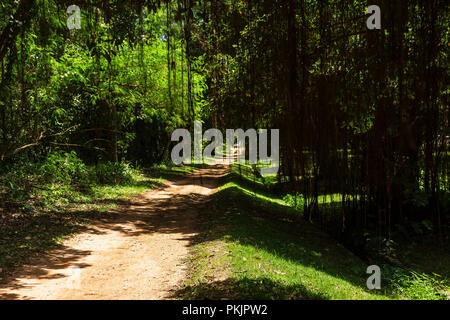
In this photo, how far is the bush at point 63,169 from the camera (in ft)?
38.7

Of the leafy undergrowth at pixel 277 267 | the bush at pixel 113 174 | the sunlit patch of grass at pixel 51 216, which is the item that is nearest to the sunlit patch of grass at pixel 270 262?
the leafy undergrowth at pixel 277 267

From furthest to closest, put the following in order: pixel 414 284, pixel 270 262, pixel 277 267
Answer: pixel 414 284 → pixel 270 262 → pixel 277 267

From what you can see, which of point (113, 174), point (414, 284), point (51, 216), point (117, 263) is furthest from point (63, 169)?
point (414, 284)

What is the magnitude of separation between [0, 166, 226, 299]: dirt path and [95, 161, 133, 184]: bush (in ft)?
12.1

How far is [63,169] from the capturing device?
12555mm

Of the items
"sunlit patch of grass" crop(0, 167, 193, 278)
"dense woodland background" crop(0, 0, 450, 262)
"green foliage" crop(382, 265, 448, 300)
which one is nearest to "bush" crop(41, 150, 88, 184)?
"dense woodland background" crop(0, 0, 450, 262)

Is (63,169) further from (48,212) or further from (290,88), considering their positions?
(290,88)

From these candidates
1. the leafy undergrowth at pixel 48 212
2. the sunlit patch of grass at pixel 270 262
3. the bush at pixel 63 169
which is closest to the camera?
the sunlit patch of grass at pixel 270 262

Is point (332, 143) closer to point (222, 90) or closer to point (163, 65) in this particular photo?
point (222, 90)

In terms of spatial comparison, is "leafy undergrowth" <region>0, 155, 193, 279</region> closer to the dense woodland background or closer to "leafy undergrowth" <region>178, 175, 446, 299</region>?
the dense woodland background

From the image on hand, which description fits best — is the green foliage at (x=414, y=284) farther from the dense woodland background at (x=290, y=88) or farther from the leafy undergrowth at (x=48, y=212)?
the leafy undergrowth at (x=48, y=212)

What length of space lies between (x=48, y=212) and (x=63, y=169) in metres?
3.30

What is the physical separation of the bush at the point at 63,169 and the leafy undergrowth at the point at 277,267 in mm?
5049

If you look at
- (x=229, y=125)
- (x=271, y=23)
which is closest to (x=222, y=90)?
(x=229, y=125)
